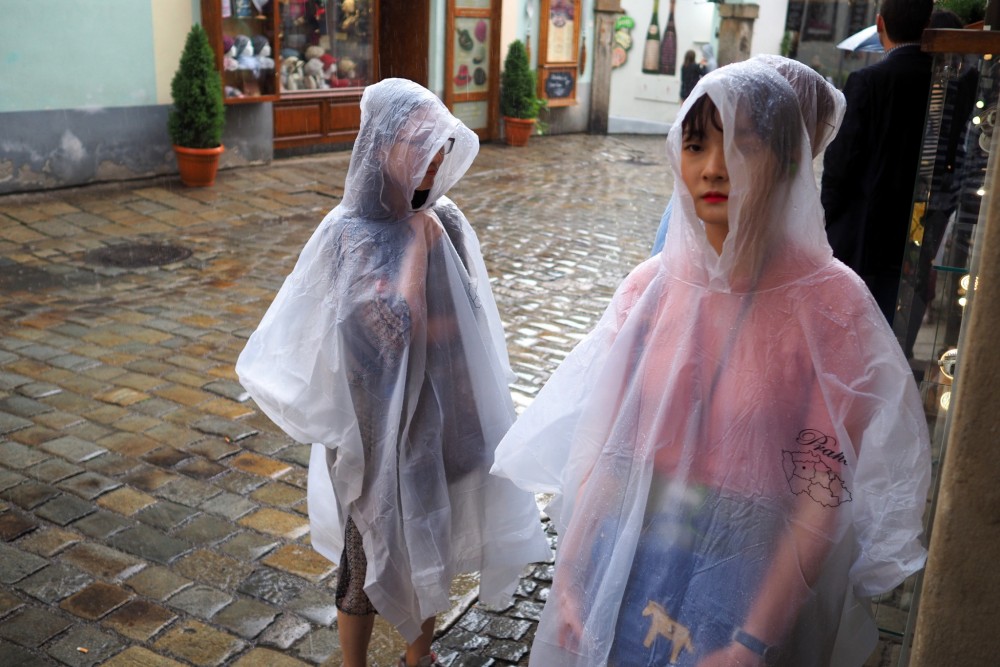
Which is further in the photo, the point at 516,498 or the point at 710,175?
the point at 516,498

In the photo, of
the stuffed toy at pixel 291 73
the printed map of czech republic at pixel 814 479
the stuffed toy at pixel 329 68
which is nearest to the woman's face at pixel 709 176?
the printed map of czech republic at pixel 814 479

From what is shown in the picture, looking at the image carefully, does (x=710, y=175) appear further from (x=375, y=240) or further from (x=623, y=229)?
(x=623, y=229)

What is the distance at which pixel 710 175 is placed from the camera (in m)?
1.83

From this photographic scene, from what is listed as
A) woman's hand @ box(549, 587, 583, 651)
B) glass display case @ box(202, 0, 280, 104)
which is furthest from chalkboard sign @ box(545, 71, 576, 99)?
woman's hand @ box(549, 587, 583, 651)

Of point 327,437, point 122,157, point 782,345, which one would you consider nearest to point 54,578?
point 327,437

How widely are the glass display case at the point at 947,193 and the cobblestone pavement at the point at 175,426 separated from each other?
1588mm

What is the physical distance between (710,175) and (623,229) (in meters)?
8.06

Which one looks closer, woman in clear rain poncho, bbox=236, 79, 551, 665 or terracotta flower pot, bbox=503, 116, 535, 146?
woman in clear rain poncho, bbox=236, 79, 551, 665

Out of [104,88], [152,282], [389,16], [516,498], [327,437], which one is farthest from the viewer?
[389,16]

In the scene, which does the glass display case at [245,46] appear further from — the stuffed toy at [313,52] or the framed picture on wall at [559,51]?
the framed picture on wall at [559,51]

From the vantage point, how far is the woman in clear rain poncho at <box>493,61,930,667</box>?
1.75m

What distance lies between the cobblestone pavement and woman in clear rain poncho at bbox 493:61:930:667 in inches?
57.8

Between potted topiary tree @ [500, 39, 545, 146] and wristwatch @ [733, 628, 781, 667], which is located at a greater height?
potted topiary tree @ [500, 39, 545, 146]

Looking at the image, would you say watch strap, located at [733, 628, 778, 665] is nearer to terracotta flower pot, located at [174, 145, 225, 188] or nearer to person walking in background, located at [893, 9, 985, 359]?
person walking in background, located at [893, 9, 985, 359]
